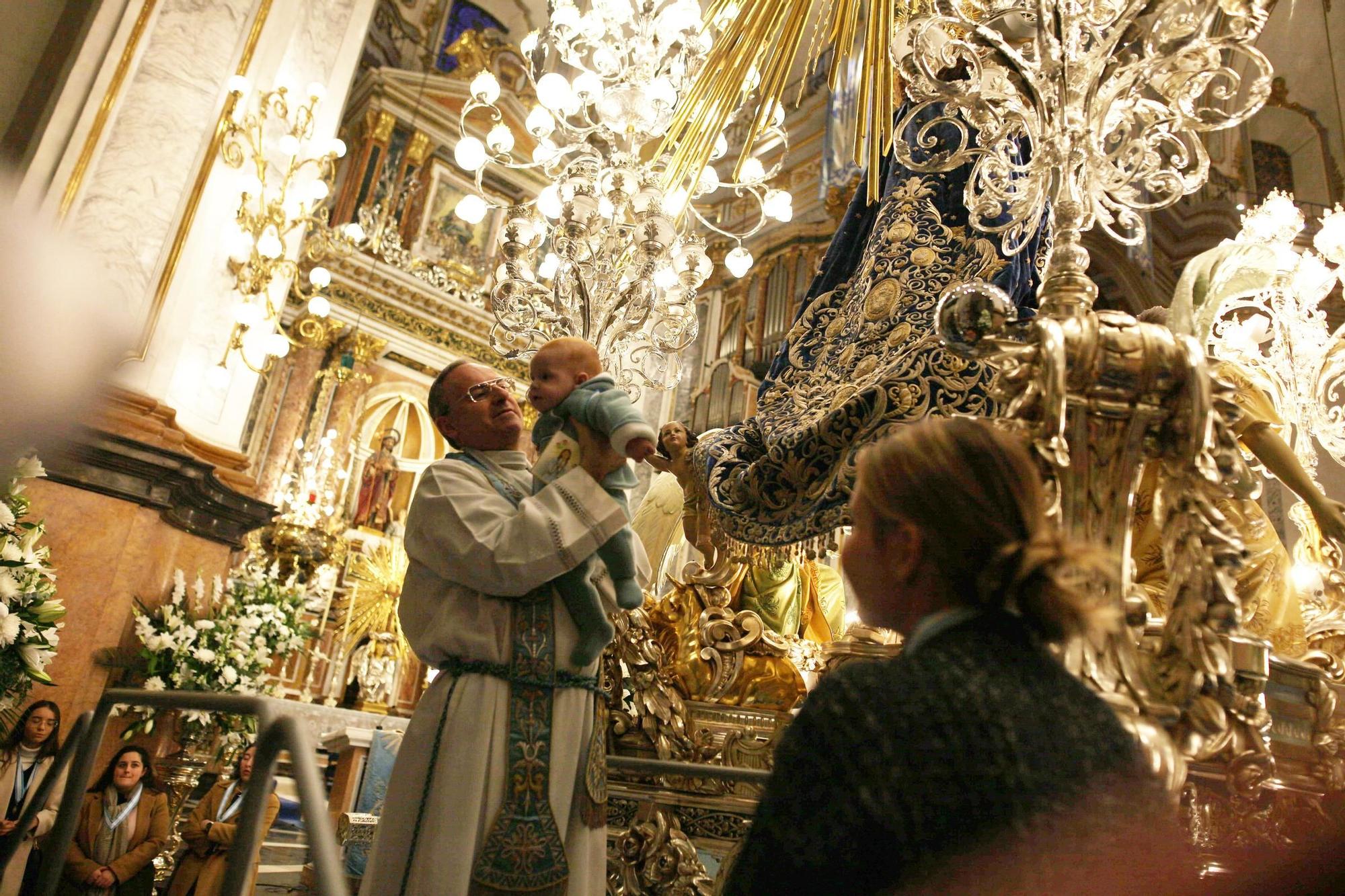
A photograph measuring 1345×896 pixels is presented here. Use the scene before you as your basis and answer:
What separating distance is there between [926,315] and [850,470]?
0.44 m

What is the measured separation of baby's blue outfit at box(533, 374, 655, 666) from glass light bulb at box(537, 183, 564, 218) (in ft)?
7.63

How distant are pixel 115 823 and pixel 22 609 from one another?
89cm

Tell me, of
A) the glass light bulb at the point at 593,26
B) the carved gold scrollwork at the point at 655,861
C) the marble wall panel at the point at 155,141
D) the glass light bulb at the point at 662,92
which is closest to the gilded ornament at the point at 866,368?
the carved gold scrollwork at the point at 655,861

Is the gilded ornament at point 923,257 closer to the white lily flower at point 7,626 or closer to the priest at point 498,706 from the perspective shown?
the priest at point 498,706

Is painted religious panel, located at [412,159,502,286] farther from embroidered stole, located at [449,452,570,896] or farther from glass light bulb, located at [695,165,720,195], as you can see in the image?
embroidered stole, located at [449,452,570,896]

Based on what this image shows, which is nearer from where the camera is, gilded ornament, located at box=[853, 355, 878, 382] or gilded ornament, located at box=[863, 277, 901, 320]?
gilded ornament, located at box=[853, 355, 878, 382]

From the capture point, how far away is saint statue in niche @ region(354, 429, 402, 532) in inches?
455

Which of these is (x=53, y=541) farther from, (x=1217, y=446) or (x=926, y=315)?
(x=1217, y=446)

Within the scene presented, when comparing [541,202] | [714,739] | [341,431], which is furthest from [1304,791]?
[341,431]

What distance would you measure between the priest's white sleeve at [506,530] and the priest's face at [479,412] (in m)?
0.20

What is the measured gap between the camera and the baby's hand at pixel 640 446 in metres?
1.69

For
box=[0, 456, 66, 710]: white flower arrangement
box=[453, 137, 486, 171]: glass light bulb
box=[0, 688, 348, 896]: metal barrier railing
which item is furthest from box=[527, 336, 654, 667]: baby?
box=[453, 137, 486, 171]: glass light bulb

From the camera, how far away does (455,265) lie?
12602 millimetres

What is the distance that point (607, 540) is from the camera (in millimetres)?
1741
